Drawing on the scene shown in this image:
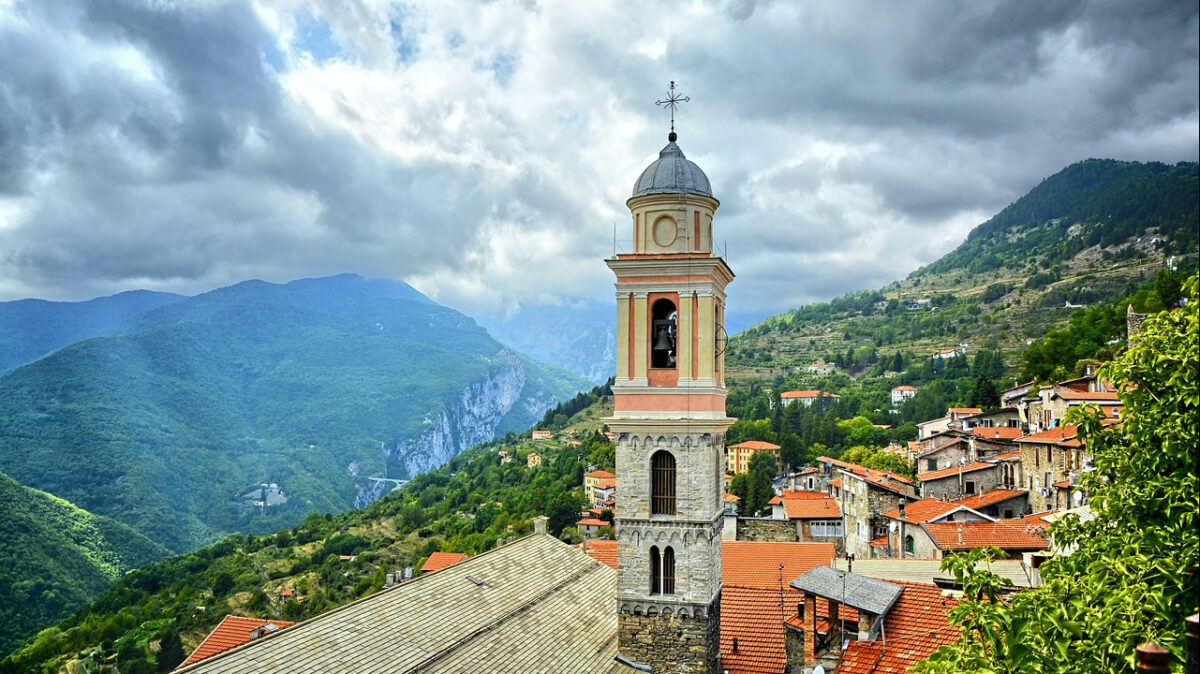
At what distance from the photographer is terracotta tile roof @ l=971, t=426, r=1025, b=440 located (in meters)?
48.8

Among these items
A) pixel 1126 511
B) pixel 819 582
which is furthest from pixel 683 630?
pixel 1126 511

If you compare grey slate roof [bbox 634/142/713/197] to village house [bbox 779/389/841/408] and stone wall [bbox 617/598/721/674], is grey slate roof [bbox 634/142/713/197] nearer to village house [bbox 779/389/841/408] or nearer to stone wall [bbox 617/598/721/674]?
stone wall [bbox 617/598/721/674]

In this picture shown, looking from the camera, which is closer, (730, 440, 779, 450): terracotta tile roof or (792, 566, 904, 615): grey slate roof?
(792, 566, 904, 615): grey slate roof

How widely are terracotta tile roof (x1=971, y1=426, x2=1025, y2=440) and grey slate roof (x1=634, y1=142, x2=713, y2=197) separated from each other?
3996cm

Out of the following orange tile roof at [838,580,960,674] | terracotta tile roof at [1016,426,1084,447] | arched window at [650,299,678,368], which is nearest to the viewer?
orange tile roof at [838,580,960,674]

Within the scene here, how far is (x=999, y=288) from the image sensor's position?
167250 mm

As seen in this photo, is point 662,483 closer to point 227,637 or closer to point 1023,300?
point 227,637

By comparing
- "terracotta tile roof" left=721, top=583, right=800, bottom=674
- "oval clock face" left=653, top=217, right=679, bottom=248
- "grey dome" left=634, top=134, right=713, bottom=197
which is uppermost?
"grey dome" left=634, top=134, right=713, bottom=197

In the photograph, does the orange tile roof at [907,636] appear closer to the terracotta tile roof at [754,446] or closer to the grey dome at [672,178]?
the grey dome at [672,178]

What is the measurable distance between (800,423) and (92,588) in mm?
80225

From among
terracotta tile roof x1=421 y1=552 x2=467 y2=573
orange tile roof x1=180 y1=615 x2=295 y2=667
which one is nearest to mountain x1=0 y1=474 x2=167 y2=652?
terracotta tile roof x1=421 y1=552 x2=467 y2=573

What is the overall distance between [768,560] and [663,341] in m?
14.8

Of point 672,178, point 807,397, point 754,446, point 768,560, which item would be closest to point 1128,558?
point 672,178

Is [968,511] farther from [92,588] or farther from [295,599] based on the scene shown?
[92,588]
